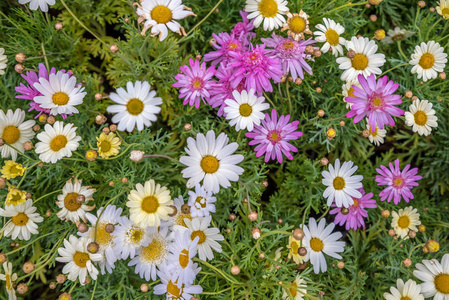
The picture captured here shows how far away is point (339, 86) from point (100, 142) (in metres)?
1.80

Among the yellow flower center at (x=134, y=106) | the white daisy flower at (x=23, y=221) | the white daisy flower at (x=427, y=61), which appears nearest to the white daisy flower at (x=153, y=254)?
the white daisy flower at (x=23, y=221)

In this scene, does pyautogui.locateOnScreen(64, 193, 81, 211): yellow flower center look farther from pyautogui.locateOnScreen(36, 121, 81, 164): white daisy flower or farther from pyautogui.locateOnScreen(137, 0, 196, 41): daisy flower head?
pyautogui.locateOnScreen(137, 0, 196, 41): daisy flower head

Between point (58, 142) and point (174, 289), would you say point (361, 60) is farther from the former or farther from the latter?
point (58, 142)

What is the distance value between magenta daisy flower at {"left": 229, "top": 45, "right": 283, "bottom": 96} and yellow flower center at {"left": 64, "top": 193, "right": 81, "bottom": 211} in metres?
1.23

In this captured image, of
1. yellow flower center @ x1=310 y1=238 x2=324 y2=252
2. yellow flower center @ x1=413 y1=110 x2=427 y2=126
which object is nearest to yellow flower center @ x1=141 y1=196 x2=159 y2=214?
yellow flower center @ x1=310 y1=238 x2=324 y2=252

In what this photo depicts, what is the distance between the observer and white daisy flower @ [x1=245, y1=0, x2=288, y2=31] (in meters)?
2.33

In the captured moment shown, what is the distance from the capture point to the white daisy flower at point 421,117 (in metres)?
2.47

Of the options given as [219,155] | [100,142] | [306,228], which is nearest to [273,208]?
[306,228]

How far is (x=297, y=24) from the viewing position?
7.59 ft

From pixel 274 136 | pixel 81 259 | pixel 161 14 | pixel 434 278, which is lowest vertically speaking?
pixel 81 259

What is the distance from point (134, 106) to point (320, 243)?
160cm

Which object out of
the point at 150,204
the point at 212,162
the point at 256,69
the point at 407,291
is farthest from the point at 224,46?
the point at 407,291

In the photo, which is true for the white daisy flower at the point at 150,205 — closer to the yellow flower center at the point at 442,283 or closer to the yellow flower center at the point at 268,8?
the yellow flower center at the point at 268,8

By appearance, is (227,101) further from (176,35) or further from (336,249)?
(336,249)
